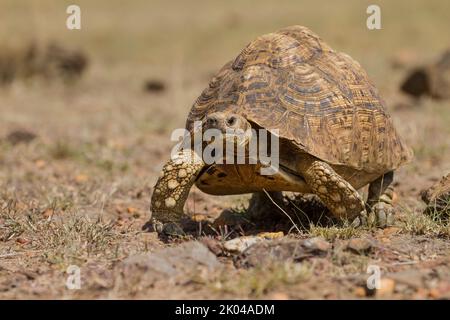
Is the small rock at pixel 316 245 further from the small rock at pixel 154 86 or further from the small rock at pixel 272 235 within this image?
the small rock at pixel 154 86

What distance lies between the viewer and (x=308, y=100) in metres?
4.41

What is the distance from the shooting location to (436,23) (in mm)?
17969

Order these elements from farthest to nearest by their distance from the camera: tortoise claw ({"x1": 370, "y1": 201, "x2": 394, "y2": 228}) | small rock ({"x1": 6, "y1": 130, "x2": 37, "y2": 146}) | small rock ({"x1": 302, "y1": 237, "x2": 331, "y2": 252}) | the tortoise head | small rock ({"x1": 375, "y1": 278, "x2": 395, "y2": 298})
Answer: small rock ({"x1": 6, "y1": 130, "x2": 37, "y2": 146}), tortoise claw ({"x1": 370, "y1": 201, "x2": 394, "y2": 228}), the tortoise head, small rock ({"x1": 302, "y1": 237, "x2": 331, "y2": 252}), small rock ({"x1": 375, "y1": 278, "x2": 395, "y2": 298})

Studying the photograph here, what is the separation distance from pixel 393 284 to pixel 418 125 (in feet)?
16.7

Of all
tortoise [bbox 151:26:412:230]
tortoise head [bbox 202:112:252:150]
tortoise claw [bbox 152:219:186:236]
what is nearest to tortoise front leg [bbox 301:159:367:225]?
tortoise [bbox 151:26:412:230]

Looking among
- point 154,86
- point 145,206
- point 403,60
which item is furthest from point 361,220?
point 403,60

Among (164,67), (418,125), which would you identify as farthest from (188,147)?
(164,67)

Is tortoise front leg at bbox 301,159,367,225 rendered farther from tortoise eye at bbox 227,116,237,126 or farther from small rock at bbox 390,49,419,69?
small rock at bbox 390,49,419,69

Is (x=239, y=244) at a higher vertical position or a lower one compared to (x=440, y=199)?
lower

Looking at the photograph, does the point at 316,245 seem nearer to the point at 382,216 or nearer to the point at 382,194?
the point at 382,216

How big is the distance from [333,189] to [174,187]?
1.01 metres

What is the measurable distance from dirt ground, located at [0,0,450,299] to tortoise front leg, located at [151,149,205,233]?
148mm

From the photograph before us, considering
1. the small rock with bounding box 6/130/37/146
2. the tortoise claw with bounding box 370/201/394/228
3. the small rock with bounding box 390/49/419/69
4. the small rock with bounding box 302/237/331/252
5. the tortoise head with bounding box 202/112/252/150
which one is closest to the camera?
the small rock with bounding box 302/237/331/252

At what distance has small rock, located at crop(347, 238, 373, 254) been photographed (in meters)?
3.77
